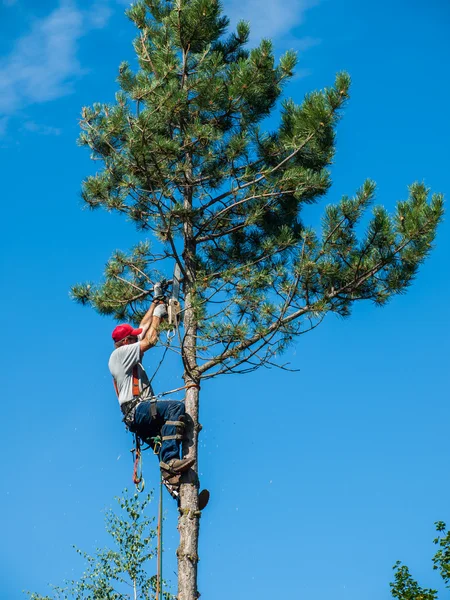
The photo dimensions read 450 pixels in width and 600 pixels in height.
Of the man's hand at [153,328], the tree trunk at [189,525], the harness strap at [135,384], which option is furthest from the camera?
the man's hand at [153,328]

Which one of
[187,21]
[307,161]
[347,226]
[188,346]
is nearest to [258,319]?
[188,346]

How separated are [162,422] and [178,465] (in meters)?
0.52

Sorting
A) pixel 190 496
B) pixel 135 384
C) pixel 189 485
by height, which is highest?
pixel 135 384

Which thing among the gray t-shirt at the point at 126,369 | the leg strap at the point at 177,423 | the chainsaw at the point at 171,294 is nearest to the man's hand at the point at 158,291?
the chainsaw at the point at 171,294

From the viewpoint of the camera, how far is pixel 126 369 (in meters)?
8.96

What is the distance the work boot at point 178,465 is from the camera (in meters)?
8.38

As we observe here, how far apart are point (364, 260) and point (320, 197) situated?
105 cm

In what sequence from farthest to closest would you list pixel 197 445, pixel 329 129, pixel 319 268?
pixel 329 129 < pixel 319 268 < pixel 197 445

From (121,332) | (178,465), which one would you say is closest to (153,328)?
(121,332)

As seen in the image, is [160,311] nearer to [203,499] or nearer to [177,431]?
[177,431]

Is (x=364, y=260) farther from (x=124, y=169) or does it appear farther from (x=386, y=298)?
(x=124, y=169)

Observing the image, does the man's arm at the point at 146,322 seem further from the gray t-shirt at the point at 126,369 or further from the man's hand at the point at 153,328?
the gray t-shirt at the point at 126,369

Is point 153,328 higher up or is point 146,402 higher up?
point 153,328

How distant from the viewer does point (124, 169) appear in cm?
985
